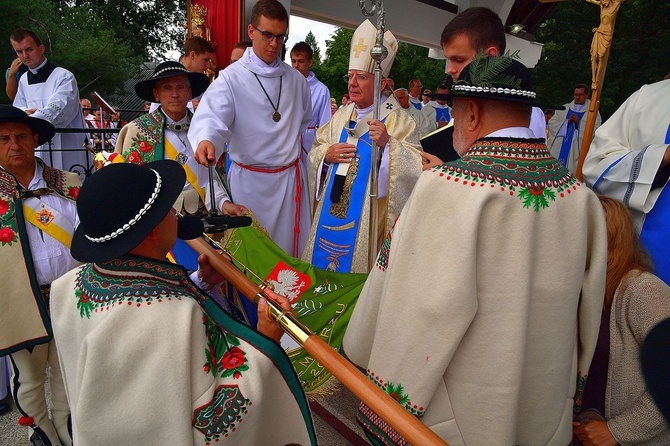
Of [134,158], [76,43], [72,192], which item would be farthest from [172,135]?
[76,43]

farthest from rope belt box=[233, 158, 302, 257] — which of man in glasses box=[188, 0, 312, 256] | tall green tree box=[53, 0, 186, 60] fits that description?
tall green tree box=[53, 0, 186, 60]

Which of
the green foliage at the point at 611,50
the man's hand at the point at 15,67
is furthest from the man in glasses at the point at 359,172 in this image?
the green foliage at the point at 611,50

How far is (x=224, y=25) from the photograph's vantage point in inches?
291

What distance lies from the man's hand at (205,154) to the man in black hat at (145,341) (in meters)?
1.31

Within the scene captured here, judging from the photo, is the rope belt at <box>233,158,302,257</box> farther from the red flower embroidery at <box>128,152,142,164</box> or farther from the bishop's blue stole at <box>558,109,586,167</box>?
the bishop's blue stole at <box>558,109,586,167</box>

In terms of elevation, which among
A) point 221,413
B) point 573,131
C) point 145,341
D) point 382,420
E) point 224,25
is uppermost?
point 224,25

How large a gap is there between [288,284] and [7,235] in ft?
4.94

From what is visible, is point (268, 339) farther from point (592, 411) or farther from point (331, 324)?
point (592, 411)

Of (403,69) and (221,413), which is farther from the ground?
(403,69)

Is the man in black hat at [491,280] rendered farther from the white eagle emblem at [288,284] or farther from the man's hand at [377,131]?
the man's hand at [377,131]

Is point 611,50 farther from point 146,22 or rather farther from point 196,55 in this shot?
point 146,22

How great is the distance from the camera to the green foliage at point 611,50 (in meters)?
13.2

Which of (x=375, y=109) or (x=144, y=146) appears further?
(x=144, y=146)

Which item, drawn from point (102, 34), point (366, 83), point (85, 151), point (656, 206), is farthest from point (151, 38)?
point (656, 206)
